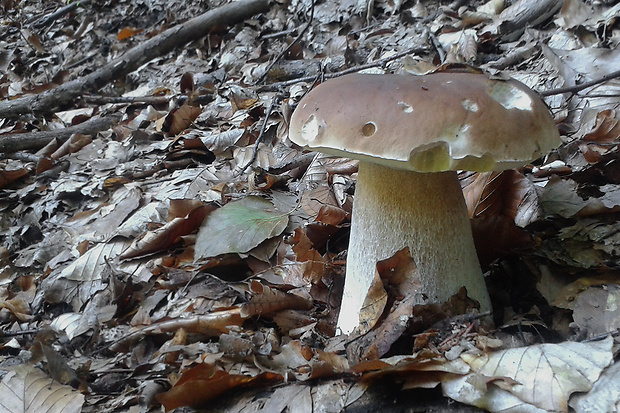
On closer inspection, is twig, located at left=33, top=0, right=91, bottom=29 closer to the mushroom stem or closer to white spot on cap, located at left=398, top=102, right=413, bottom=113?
the mushroom stem

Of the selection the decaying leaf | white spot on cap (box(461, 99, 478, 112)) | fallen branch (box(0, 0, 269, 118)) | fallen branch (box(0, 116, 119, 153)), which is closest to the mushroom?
white spot on cap (box(461, 99, 478, 112))

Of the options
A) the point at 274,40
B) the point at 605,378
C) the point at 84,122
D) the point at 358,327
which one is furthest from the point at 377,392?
the point at 274,40

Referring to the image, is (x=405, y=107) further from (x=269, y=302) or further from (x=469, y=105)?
A: (x=269, y=302)

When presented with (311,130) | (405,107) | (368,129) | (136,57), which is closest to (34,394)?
(311,130)

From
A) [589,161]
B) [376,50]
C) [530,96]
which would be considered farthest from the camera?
[376,50]

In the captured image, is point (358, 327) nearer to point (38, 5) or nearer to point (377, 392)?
point (377, 392)

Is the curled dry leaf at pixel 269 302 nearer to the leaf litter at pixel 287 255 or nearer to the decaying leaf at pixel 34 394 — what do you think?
the leaf litter at pixel 287 255
